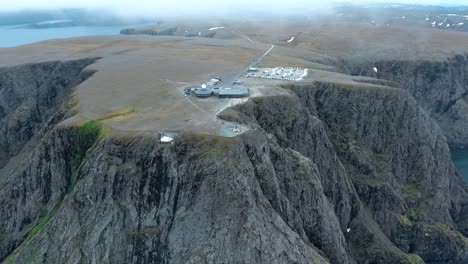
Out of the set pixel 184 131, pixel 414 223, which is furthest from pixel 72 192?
pixel 414 223

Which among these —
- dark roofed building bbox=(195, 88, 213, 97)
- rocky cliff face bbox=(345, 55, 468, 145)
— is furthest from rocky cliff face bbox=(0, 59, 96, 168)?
rocky cliff face bbox=(345, 55, 468, 145)

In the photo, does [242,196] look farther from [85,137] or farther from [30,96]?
[30,96]

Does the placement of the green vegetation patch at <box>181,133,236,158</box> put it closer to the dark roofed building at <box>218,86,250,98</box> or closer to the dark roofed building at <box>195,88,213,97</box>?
the dark roofed building at <box>195,88,213,97</box>

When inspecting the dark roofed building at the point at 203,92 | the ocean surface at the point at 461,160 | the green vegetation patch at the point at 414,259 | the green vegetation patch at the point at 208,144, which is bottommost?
the ocean surface at the point at 461,160

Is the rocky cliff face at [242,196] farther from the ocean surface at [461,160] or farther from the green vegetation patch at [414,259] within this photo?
the ocean surface at [461,160]

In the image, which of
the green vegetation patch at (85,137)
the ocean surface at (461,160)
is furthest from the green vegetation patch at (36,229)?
the ocean surface at (461,160)

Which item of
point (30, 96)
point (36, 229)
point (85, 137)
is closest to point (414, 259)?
point (85, 137)

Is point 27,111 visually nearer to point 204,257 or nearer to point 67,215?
point 67,215
